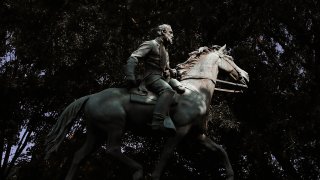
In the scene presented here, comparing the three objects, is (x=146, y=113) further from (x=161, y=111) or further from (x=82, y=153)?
(x=82, y=153)

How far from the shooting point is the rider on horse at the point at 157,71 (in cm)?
888

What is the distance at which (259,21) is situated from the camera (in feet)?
55.4

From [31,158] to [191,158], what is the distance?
5273 mm

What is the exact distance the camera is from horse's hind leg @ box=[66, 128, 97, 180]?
9.02 meters

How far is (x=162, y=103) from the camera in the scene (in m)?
8.88

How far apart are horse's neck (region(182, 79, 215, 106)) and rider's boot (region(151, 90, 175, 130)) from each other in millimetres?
756

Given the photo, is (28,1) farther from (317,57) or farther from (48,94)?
(317,57)

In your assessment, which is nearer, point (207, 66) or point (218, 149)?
point (218, 149)

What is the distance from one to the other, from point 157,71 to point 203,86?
0.84 meters

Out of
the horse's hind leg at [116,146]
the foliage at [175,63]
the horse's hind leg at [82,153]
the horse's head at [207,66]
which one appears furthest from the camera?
the foliage at [175,63]

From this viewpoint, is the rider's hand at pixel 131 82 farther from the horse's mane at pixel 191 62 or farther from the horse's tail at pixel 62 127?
the horse's mane at pixel 191 62

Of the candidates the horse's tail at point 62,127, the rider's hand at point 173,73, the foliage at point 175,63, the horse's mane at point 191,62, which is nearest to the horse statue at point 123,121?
the horse's tail at point 62,127

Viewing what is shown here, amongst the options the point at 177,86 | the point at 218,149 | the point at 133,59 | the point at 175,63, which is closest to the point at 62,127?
the point at 133,59

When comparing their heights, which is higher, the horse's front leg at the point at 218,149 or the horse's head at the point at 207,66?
the horse's head at the point at 207,66
